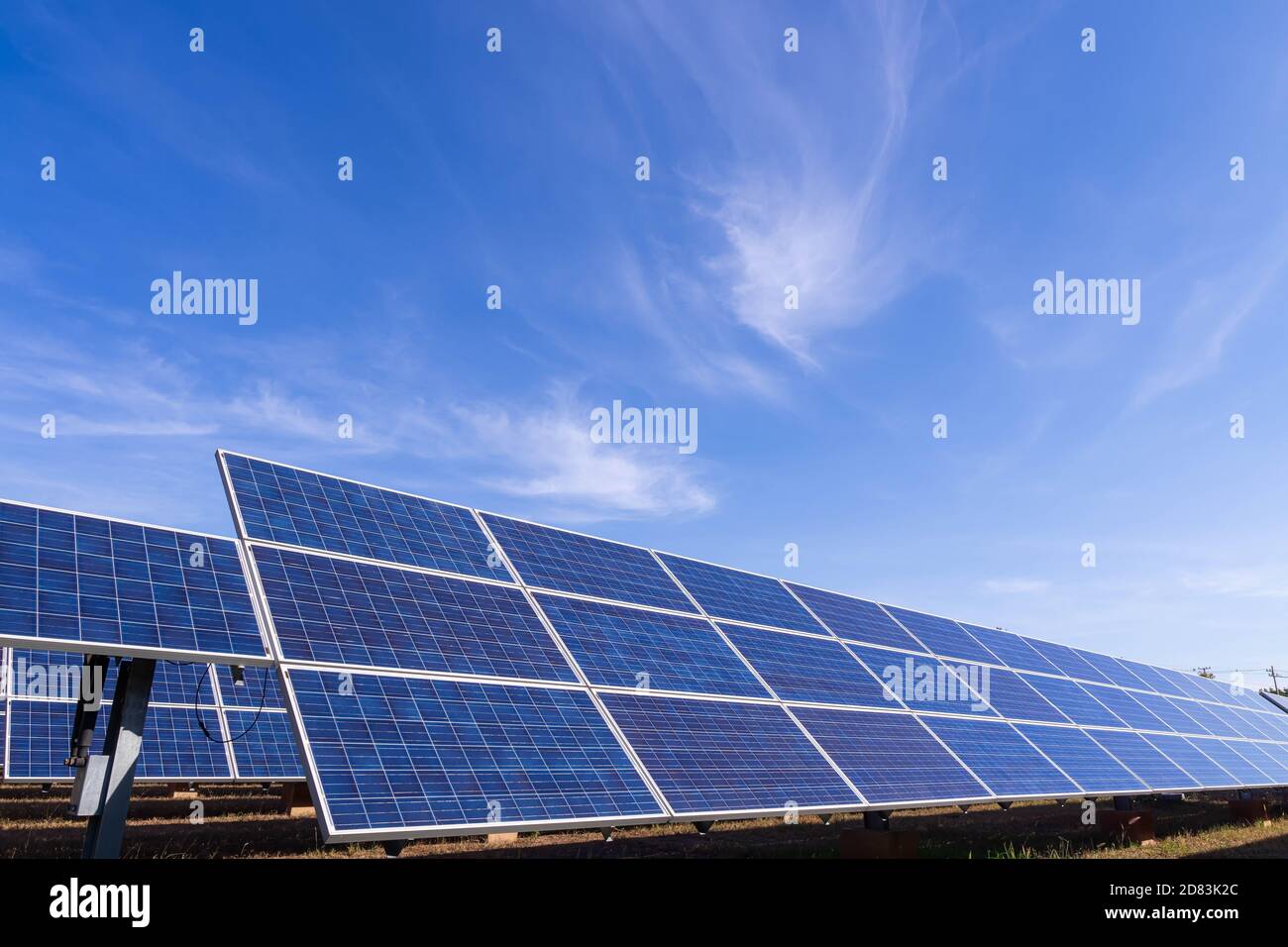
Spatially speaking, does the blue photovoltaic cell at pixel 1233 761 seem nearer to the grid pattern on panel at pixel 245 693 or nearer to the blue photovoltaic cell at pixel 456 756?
the blue photovoltaic cell at pixel 456 756

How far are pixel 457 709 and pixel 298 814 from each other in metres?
16.3

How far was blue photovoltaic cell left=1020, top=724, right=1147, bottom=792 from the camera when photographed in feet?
69.2

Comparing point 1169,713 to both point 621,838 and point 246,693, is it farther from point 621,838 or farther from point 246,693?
point 246,693

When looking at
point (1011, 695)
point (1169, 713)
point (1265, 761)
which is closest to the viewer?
point (1011, 695)

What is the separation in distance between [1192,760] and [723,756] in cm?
2146

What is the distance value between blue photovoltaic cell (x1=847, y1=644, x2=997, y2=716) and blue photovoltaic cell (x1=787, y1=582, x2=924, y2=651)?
2.04 ft

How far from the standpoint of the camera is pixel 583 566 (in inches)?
784

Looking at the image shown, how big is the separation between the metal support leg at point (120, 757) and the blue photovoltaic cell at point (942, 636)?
870 inches

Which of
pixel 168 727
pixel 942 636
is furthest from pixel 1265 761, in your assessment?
pixel 168 727

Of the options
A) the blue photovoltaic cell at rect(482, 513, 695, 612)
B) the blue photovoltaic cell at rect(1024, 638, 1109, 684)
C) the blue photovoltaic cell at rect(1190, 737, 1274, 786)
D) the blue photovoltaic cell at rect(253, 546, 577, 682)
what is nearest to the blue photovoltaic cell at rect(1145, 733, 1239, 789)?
the blue photovoltaic cell at rect(1190, 737, 1274, 786)
